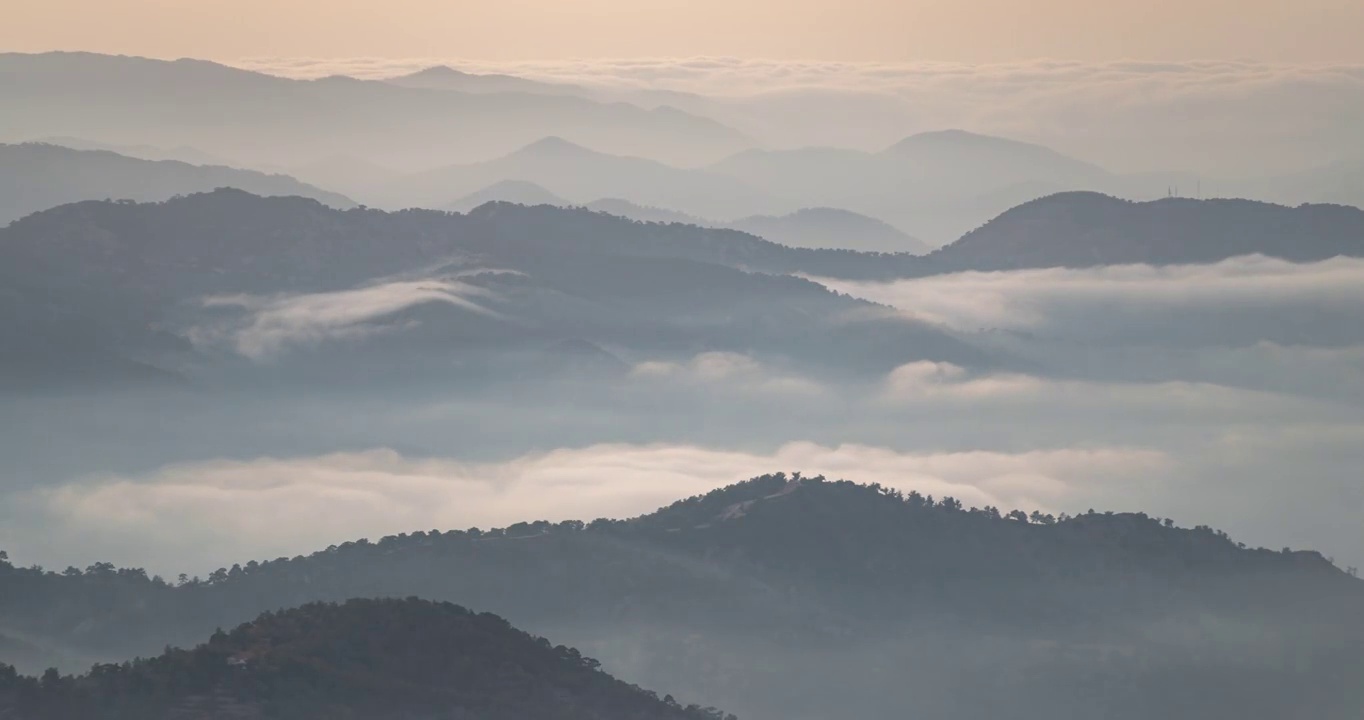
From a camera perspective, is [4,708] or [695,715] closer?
[4,708]

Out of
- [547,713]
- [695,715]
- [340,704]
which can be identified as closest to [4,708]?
[340,704]

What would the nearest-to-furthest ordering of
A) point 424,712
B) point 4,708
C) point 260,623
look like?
point 4,708 < point 424,712 < point 260,623

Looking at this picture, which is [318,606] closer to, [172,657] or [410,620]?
[410,620]

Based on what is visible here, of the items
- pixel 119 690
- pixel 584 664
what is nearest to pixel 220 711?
pixel 119 690

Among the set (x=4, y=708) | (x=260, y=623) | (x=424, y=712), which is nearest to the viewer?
(x=4, y=708)

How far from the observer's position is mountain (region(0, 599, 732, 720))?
16325cm

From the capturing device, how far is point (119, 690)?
164 meters

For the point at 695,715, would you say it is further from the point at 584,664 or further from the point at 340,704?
the point at 340,704

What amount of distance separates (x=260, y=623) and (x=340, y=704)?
1508cm

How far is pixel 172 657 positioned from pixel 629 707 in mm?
27972

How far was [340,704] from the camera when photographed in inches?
6639

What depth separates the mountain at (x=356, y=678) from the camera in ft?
536

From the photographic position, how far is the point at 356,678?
17362cm

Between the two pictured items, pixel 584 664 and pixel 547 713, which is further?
pixel 584 664
